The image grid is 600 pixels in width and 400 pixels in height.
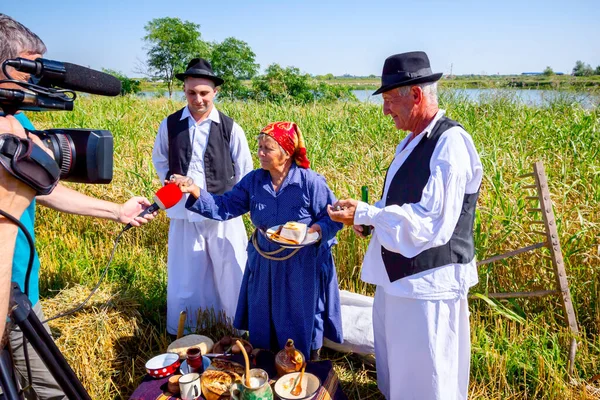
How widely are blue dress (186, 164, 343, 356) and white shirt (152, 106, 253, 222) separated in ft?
1.83

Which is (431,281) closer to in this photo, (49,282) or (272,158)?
(272,158)

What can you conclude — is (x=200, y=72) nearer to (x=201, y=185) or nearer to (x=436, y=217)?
(x=201, y=185)

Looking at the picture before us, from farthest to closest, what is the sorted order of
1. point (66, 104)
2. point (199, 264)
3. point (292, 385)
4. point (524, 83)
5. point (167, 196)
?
point (524, 83) < point (199, 264) < point (167, 196) < point (292, 385) < point (66, 104)

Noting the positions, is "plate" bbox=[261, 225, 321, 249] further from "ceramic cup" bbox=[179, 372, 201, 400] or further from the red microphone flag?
"ceramic cup" bbox=[179, 372, 201, 400]

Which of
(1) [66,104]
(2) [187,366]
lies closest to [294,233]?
(2) [187,366]

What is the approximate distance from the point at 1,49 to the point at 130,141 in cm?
553

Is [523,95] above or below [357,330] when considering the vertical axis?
above

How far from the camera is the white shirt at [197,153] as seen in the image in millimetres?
3492

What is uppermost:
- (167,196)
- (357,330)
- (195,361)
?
(167,196)

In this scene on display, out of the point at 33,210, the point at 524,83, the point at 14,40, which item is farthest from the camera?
the point at 524,83

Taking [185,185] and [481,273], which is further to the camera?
[481,273]

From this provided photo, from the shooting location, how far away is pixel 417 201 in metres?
2.18

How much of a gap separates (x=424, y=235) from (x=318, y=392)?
1032 mm

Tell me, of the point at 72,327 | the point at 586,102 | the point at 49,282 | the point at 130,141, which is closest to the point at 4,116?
the point at 72,327
